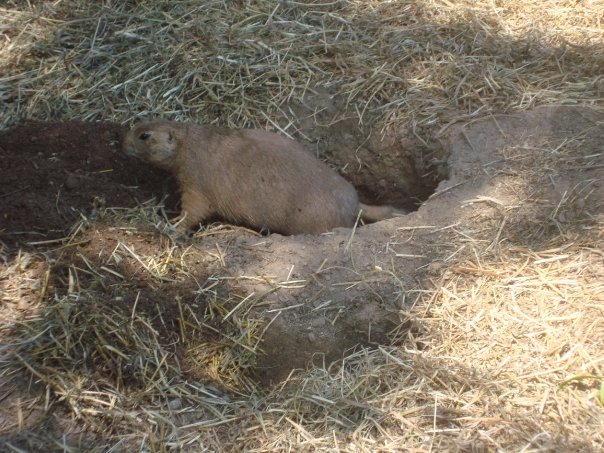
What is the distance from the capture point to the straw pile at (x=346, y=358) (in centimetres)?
384

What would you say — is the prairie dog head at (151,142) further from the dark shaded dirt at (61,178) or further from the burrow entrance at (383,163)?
the burrow entrance at (383,163)

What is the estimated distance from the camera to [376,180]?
623cm

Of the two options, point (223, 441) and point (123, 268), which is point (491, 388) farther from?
point (123, 268)

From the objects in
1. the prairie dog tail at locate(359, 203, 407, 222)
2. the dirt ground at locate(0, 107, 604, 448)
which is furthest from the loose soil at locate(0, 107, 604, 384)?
the prairie dog tail at locate(359, 203, 407, 222)

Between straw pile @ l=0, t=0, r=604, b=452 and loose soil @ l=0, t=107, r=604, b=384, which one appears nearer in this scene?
straw pile @ l=0, t=0, r=604, b=452

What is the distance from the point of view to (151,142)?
5.54 meters

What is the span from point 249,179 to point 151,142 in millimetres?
771

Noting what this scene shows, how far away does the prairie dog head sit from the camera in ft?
18.2

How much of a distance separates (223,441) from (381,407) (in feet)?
2.78

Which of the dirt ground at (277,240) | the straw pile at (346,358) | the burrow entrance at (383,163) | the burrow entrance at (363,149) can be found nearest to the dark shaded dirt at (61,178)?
the dirt ground at (277,240)

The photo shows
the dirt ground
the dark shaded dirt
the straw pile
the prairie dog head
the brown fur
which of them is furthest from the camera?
the prairie dog head

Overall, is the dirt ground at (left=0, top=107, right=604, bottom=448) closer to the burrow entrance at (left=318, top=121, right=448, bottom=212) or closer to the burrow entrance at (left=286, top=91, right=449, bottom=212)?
the burrow entrance at (left=318, top=121, right=448, bottom=212)

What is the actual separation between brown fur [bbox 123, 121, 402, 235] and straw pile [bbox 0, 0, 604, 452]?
54 centimetres

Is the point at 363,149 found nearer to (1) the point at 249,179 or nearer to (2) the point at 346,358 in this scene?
(1) the point at 249,179
